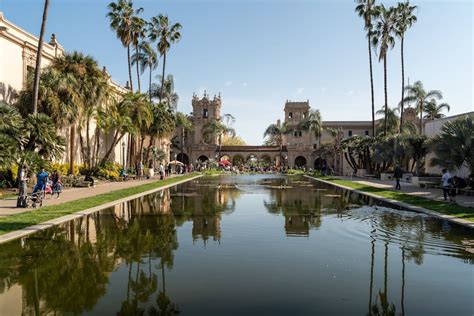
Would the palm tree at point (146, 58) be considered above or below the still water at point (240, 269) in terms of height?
above

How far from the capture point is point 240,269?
25.1 ft

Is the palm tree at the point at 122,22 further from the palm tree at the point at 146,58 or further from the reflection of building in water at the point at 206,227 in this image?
the reflection of building in water at the point at 206,227

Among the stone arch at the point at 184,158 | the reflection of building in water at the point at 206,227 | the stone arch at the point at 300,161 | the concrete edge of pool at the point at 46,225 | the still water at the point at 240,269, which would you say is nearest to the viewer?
the still water at the point at 240,269

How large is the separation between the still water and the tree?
9.77 metres

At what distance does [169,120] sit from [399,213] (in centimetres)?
3693

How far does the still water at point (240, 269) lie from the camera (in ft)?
19.1

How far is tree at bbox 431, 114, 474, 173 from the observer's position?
69.7ft

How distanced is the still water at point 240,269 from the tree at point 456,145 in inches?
385

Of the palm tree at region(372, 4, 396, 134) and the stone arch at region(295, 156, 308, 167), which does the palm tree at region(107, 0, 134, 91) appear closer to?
the palm tree at region(372, 4, 396, 134)

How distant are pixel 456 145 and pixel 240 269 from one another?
1820 centimetres

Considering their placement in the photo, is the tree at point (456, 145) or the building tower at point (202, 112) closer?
the tree at point (456, 145)

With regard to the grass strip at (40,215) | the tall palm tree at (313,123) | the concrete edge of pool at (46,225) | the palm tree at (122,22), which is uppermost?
the palm tree at (122,22)

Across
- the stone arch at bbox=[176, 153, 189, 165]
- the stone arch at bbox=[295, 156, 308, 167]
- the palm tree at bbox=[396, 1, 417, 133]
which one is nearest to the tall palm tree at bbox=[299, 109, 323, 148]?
the stone arch at bbox=[295, 156, 308, 167]

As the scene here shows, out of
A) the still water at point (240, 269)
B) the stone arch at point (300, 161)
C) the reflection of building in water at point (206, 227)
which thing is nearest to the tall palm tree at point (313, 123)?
the stone arch at point (300, 161)
